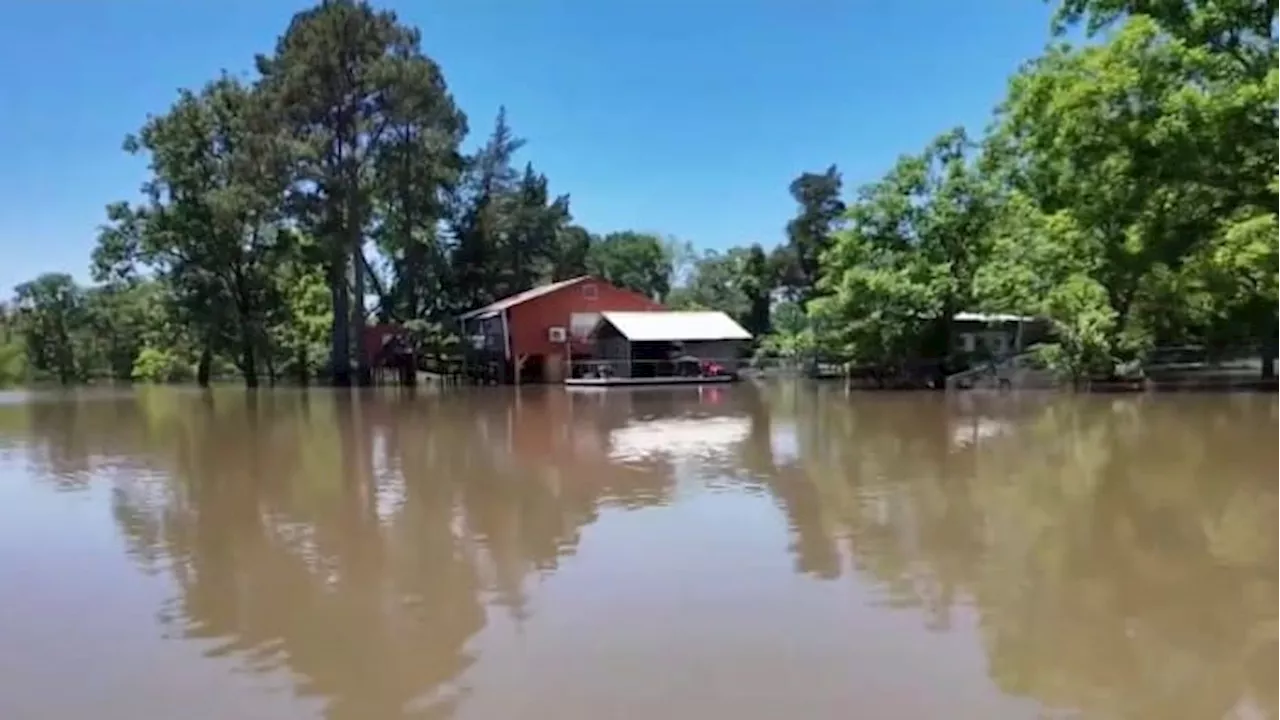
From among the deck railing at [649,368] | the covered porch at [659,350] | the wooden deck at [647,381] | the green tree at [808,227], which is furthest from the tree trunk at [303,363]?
the green tree at [808,227]

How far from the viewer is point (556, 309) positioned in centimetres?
4359

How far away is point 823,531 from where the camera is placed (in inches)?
342

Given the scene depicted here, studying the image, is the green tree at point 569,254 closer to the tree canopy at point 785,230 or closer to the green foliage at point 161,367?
the tree canopy at point 785,230

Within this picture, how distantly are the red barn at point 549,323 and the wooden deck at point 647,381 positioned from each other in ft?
11.1

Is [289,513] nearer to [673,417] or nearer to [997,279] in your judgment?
[673,417]

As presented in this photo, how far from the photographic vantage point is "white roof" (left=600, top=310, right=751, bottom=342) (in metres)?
39.8

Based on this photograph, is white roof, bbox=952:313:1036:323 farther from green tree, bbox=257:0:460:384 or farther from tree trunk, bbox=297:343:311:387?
tree trunk, bbox=297:343:311:387

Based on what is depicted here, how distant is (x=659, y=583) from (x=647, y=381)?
3176 cm

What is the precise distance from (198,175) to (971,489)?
4012 centimetres

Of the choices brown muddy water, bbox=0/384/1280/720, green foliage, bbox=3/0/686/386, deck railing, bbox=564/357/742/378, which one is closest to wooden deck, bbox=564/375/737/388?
deck railing, bbox=564/357/742/378

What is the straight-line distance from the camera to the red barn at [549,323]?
4284cm

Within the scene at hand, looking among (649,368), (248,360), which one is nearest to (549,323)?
(649,368)

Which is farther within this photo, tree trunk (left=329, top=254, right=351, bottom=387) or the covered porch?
tree trunk (left=329, top=254, right=351, bottom=387)

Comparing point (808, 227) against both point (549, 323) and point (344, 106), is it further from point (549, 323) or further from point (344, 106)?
point (344, 106)
